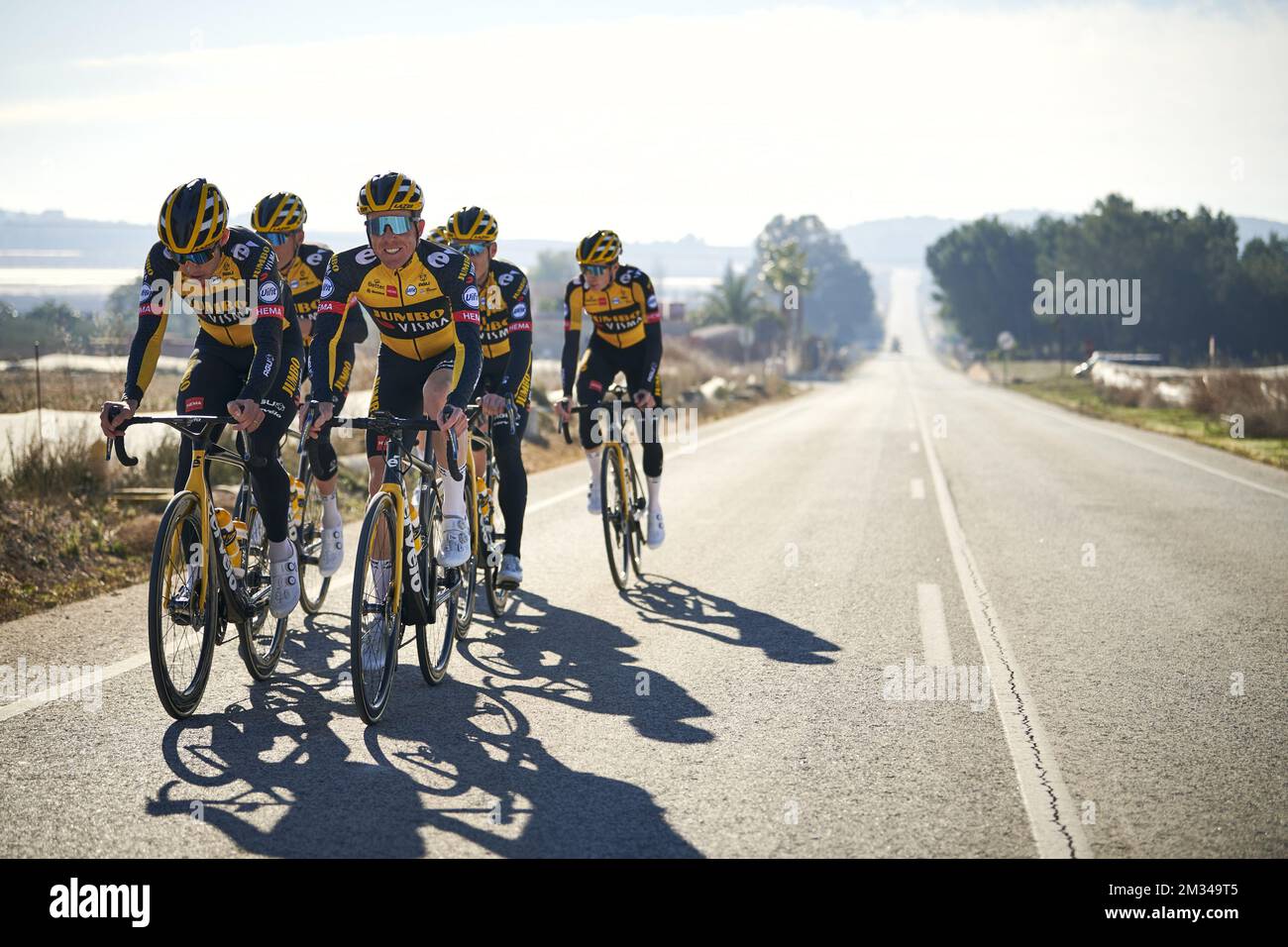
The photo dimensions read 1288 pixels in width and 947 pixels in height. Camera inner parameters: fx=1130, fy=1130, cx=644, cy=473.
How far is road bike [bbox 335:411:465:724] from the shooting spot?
4867 millimetres

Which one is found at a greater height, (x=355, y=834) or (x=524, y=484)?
(x=524, y=484)

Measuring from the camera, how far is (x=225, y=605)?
17.5 feet

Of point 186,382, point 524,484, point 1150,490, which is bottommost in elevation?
point 1150,490

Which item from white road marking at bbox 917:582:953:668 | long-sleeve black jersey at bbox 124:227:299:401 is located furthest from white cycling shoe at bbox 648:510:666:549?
long-sleeve black jersey at bbox 124:227:299:401

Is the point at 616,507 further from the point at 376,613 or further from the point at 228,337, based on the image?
the point at 376,613

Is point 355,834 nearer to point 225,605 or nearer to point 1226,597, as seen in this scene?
point 225,605

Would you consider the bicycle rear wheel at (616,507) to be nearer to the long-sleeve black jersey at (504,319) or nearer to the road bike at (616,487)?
the road bike at (616,487)

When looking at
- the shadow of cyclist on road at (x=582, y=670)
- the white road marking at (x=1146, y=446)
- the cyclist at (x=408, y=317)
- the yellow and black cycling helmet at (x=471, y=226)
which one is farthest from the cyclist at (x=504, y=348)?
the white road marking at (x=1146, y=446)

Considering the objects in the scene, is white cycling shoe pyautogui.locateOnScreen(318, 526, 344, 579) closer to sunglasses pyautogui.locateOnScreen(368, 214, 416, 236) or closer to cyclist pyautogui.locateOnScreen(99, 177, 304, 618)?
cyclist pyautogui.locateOnScreen(99, 177, 304, 618)

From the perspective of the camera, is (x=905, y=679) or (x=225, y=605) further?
(x=905, y=679)
